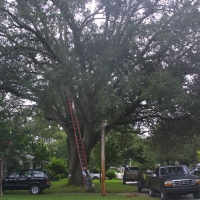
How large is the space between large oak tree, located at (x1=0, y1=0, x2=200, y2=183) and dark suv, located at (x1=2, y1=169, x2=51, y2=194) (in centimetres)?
443

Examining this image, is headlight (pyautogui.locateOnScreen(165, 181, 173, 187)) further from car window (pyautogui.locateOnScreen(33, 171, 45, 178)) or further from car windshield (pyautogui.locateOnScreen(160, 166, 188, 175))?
car window (pyautogui.locateOnScreen(33, 171, 45, 178))

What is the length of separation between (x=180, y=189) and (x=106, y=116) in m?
5.09

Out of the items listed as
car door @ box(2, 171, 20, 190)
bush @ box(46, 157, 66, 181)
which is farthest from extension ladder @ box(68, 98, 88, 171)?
bush @ box(46, 157, 66, 181)

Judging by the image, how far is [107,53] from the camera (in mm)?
19375

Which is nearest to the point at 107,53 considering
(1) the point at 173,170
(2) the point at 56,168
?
(1) the point at 173,170

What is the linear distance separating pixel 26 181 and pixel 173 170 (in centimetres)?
936

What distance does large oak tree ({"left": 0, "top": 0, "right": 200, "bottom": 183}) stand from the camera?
1842 cm

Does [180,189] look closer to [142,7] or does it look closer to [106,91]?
[106,91]

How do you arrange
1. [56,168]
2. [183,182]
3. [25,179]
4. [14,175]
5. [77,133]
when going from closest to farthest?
[183,182] < [25,179] < [14,175] < [77,133] < [56,168]

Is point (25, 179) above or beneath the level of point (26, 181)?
above

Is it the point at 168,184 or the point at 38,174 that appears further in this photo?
the point at 38,174

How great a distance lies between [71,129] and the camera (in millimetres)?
25359

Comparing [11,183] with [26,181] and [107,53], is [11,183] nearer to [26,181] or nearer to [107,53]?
[26,181]

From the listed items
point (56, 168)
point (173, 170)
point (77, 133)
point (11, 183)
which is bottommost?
point (11, 183)
